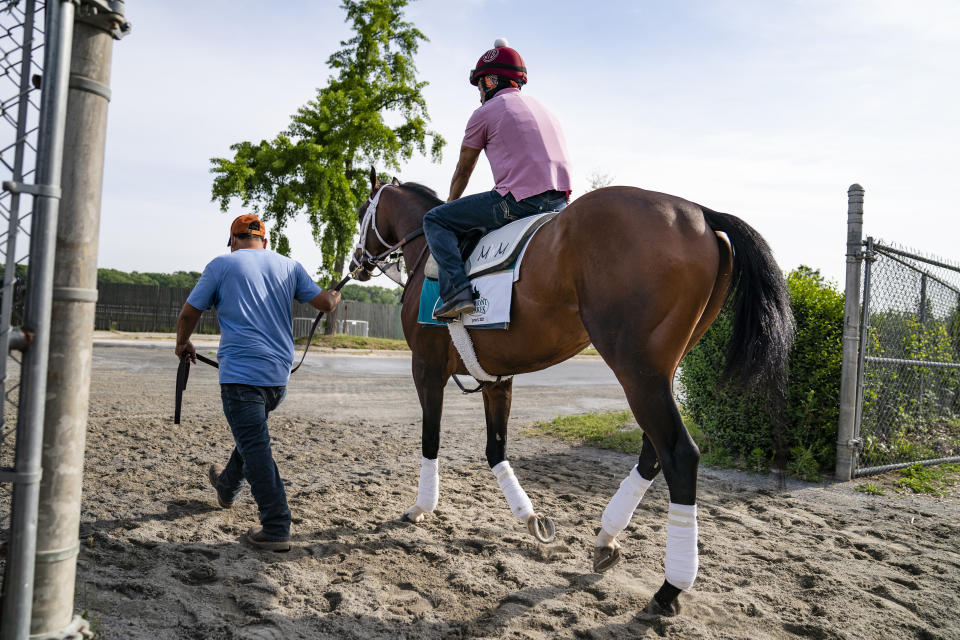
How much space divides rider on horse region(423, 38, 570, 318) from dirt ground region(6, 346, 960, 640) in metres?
1.54

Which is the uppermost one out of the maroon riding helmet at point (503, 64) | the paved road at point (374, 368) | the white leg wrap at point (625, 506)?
the maroon riding helmet at point (503, 64)

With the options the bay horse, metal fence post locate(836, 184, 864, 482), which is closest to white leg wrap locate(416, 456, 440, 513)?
the bay horse

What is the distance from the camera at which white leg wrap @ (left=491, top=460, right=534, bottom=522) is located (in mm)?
3746

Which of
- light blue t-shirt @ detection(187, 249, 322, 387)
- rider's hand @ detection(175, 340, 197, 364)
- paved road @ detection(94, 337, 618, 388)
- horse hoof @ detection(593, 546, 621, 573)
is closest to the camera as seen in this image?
horse hoof @ detection(593, 546, 621, 573)

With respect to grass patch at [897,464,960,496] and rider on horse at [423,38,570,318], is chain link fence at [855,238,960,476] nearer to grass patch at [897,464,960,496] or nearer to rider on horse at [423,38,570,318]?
grass patch at [897,464,960,496]

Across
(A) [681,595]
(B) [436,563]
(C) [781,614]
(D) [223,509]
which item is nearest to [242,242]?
(D) [223,509]

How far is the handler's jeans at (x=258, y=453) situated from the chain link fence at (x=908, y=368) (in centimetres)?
553

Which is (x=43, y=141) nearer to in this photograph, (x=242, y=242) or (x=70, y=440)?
(x=70, y=440)

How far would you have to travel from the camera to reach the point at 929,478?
6.09 meters

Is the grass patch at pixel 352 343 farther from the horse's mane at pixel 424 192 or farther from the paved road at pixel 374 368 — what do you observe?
the horse's mane at pixel 424 192

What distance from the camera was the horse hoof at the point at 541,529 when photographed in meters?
3.64

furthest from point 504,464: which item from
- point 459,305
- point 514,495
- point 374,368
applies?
point 374,368

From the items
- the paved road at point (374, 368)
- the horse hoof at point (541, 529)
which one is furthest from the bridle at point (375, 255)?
the paved road at point (374, 368)

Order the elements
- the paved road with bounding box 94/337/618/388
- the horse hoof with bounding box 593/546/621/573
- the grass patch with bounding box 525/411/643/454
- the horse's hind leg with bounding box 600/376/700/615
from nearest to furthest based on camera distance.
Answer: the horse's hind leg with bounding box 600/376/700/615, the horse hoof with bounding box 593/546/621/573, the grass patch with bounding box 525/411/643/454, the paved road with bounding box 94/337/618/388
